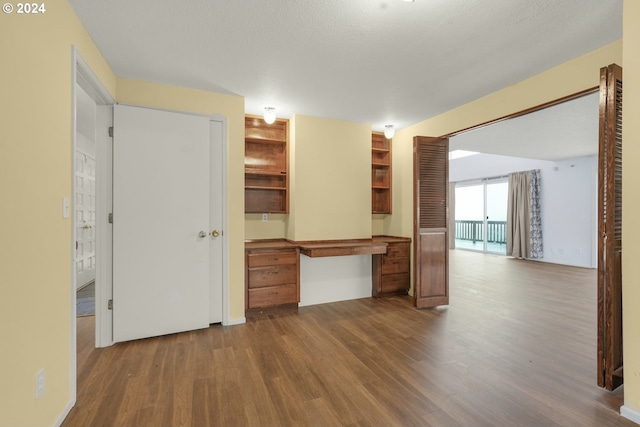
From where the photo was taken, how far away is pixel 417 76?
2.73 meters

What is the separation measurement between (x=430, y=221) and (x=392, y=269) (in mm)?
890

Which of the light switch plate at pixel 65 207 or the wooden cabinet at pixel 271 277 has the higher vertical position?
the light switch plate at pixel 65 207

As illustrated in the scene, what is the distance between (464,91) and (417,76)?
2.24ft

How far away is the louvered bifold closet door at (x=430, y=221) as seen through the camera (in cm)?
366

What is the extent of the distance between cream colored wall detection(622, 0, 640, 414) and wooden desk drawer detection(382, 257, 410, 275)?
99.0 inches

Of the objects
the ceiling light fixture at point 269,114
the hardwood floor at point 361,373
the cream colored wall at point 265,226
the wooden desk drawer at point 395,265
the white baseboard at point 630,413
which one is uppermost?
the ceiling light fixture at point 269,114

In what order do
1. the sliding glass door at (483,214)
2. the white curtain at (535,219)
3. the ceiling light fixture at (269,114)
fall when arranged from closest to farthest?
the ceiling light fixture at (269,114), the white curtain at (535,219), the sliding glass door at (483,214)

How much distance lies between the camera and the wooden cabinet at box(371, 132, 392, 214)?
4.57 meters

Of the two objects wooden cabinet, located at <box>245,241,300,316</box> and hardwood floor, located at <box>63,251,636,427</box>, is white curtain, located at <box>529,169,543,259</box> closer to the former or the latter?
hardwood floor, located at <box>63,251,636,427</box>

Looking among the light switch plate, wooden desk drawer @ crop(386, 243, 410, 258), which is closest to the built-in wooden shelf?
wooden desk drawer @ crop(386, 243, 410, 258)

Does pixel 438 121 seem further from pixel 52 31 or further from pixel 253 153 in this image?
pixel 52 31

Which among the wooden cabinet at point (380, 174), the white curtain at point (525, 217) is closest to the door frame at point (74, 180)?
the wooden cabinet at point (380, 174)

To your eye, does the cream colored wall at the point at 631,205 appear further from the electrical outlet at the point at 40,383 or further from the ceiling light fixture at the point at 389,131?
the electrical outlet at the point at 40,383

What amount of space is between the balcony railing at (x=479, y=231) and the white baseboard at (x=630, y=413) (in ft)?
23.9
